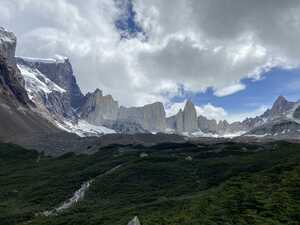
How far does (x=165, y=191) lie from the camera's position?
115938mm

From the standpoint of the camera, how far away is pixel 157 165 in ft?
512

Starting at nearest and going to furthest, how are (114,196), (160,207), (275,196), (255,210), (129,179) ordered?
(255,210)
(275,196)
(160,207)
(114,196)
(129,179)

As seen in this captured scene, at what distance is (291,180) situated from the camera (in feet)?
256

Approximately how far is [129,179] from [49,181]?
2988 cm

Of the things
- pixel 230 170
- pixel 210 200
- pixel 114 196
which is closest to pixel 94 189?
pixel 114 196

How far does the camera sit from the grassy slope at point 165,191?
64250 millimetres

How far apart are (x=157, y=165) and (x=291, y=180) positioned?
8121cm

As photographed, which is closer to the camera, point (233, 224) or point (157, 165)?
point (233, 224)

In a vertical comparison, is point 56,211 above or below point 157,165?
below

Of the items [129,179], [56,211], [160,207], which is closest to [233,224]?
[160,207]

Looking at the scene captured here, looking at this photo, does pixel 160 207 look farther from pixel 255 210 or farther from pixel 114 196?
pixel 114 196

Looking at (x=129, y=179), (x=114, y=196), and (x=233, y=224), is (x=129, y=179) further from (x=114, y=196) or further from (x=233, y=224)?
(x=233, y=224)

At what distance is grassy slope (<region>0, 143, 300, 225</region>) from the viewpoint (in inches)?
2530

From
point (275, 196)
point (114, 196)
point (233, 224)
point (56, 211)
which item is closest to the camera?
point (233, 224)
